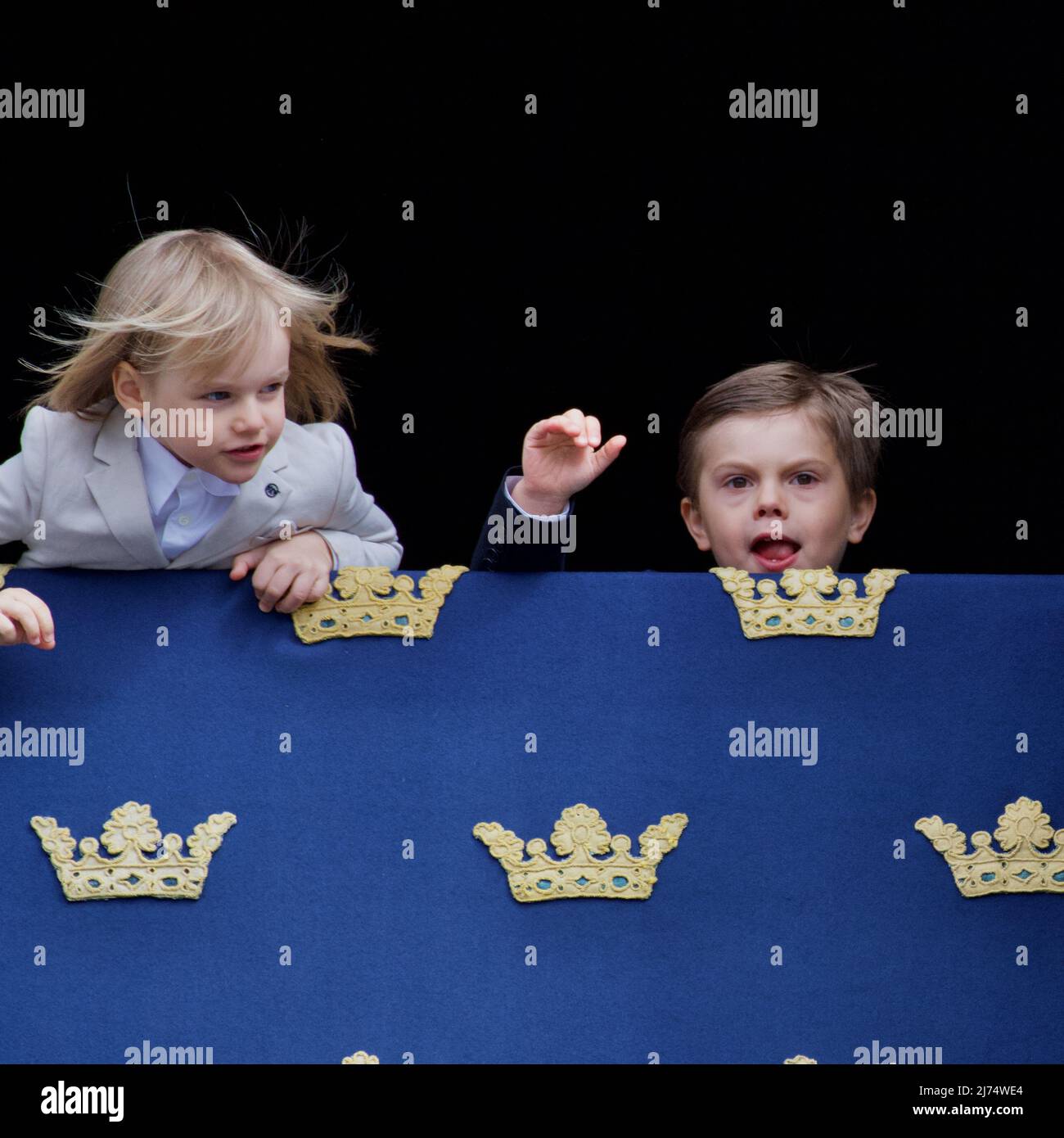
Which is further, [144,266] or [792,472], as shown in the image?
[792,472]

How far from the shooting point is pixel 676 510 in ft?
14.2

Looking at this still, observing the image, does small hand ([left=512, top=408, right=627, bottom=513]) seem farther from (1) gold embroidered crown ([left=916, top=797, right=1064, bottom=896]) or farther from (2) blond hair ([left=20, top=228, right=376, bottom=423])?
(1) gold embroidered crown ([left=916, top=797, right=1064, bottom=896])

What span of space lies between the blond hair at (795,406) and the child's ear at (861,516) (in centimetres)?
2

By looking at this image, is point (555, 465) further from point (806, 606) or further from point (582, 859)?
point (582, 859)

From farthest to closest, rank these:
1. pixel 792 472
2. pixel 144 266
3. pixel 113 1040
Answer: pixel 792 472 → pixel 144 266 → pixel 113 1040

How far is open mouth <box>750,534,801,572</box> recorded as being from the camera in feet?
11.0

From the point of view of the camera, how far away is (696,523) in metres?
3.55

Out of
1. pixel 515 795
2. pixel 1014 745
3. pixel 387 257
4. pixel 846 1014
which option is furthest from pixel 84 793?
pixel 387 257

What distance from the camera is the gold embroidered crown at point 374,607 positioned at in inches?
113

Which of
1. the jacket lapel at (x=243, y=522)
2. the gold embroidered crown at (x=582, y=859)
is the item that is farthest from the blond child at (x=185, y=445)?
the gold embroidered crown at (x=582, y=859)

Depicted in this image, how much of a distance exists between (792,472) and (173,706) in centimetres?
128

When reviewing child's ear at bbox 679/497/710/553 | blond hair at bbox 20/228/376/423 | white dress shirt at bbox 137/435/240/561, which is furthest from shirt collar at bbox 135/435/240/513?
child's ear at bbox 679/497/710/553

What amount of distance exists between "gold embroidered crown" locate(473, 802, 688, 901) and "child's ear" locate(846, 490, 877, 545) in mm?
892

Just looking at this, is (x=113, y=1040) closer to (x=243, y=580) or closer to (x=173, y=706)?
(x=173, y=706)
